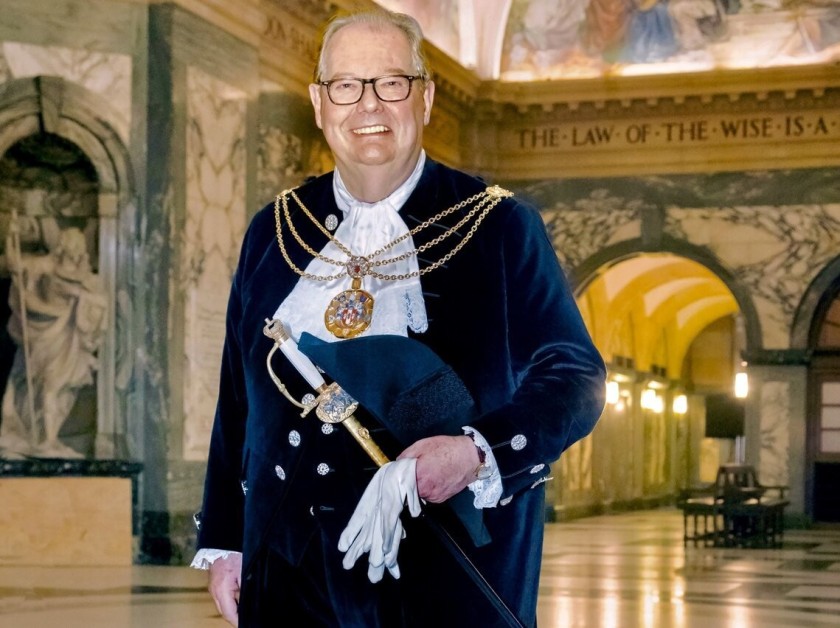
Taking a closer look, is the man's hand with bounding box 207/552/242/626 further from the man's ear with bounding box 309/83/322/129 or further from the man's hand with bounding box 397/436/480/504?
the man's ear with bounding box 309/83/322/129

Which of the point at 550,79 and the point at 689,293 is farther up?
the point at 550,79

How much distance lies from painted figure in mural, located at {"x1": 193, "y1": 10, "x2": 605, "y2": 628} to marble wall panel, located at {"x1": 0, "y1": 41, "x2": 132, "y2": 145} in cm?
1210

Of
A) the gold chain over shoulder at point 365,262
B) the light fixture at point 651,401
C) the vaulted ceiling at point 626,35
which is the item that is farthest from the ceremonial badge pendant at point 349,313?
the light fixture at point 651,401

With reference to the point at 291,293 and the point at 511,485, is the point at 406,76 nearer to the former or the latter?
the point at 291,293

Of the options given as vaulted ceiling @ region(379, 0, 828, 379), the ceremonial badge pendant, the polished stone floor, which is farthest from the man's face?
vaulted ceiling @ region(379, 0, 828, 379)

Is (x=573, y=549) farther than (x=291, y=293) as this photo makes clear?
Yes

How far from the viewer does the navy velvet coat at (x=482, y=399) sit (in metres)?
3.05

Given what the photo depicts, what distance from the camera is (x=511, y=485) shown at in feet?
9.84

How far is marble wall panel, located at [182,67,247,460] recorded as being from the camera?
1593 cm

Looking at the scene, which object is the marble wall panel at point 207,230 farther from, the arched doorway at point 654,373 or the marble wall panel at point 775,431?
the marble wall panel at point 775,431

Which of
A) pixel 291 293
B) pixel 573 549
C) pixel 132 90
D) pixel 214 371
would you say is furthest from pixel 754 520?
pixel 291 293

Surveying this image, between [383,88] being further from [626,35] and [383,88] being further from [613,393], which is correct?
[613,393]

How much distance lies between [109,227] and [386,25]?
12.7 meters

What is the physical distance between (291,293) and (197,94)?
13064mm
